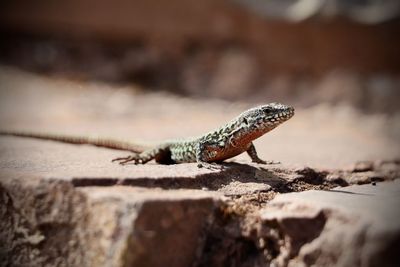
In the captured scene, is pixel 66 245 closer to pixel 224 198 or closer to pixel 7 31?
pixel 224 198

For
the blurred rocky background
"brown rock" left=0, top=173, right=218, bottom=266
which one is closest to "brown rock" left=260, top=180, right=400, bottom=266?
"brown rock" left=0, top=173, right=218, bottom=266

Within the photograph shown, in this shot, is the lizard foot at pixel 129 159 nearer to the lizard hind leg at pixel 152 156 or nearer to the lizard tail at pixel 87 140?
A: the lizard hind leg at pixel 152 156

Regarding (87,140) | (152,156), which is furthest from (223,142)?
(87,140)

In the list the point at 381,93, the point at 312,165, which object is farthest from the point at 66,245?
the point at 381,93

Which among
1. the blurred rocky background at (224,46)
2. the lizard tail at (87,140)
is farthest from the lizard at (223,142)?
the blurred rocky background at (224,46)

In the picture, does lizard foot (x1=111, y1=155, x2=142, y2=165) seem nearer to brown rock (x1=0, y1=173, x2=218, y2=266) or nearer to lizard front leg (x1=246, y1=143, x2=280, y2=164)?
lizard front leg (x1=246, y1=143, x2=280, y2=164)

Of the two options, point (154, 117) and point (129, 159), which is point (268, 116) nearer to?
point (129, 159)
